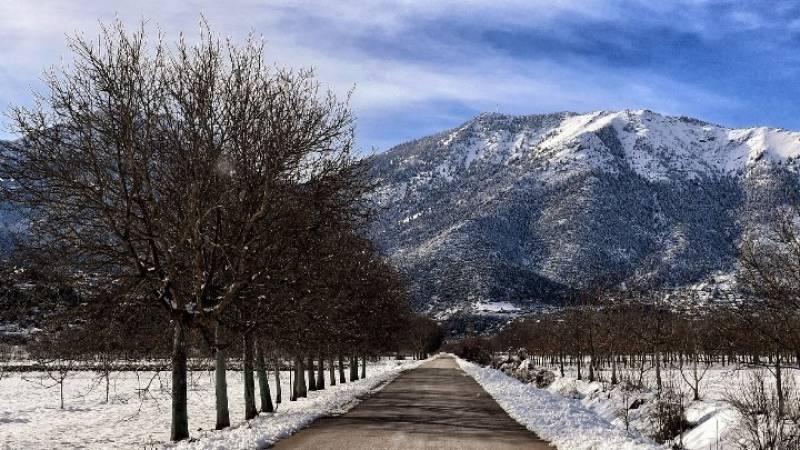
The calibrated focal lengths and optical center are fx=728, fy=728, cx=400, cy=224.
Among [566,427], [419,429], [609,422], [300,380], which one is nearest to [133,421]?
[300,380]

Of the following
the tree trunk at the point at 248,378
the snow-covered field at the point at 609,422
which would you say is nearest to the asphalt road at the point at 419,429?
the snow-covered field at the point at 609,422

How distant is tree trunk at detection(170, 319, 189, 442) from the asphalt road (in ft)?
11.1

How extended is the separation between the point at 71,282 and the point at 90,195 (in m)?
2.30

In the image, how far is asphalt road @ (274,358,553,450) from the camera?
1748 cm

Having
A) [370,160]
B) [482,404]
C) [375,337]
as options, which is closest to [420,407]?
[482,404]

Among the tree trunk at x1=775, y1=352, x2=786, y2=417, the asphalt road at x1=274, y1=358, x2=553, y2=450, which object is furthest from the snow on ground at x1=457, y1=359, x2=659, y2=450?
the tree trunk at x1=775, y1=352, x2=786, y2=417

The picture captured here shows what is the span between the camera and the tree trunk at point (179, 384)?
65.2ft

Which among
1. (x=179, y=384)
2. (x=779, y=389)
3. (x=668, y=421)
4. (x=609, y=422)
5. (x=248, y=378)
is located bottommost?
(x=609, y=422)

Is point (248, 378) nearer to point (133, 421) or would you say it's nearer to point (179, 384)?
point (179, 384)

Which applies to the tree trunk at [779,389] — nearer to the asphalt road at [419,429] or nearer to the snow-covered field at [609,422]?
the snow-covered field at [609,422]

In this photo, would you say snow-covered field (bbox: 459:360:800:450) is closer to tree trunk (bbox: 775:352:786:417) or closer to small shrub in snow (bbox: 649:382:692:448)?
small shrub in snow (bbox: 649:382:692:448)

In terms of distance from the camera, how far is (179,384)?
20172 mm

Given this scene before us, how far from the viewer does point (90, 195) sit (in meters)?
18.3

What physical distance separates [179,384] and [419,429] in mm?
6875
